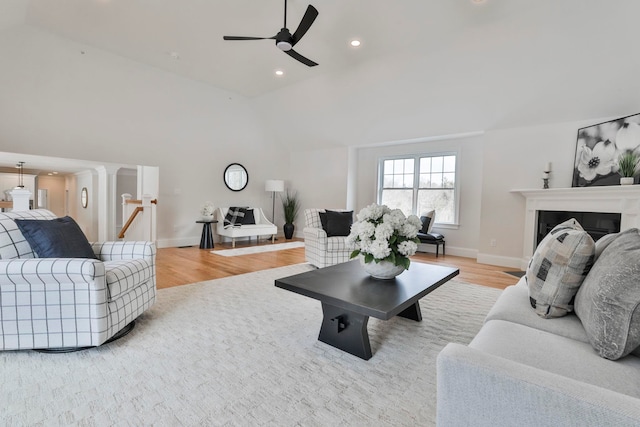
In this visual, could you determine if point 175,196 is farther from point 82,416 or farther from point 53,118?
point 82,416

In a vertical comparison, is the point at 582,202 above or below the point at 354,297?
above

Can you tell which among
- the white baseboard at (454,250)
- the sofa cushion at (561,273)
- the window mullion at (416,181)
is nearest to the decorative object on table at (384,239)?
the sofa cushion at (561,273)

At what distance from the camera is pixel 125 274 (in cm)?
208

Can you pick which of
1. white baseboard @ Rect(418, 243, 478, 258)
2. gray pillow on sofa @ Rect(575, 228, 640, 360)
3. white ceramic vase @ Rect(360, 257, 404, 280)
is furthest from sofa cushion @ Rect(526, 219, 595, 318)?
white baseboard @ Rect(418, 243, 478, 258)

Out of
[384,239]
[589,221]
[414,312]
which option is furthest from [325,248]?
[589,221]

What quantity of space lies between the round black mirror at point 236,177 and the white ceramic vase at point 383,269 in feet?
17.3

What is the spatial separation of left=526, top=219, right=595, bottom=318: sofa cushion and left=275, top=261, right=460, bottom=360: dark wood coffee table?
67 centimetres

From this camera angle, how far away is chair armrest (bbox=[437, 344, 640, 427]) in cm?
67

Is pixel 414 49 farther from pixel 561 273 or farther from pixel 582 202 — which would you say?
pixel 561 273

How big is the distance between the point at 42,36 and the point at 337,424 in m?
6.06

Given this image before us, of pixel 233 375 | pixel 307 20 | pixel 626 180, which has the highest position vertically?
pixel 307 20

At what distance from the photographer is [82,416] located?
1.36 metres

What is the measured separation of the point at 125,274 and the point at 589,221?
535cm

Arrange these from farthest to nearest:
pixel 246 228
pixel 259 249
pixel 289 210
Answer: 1. pixel 289 210
2. pixel 246 228
3. pixel 259 249
